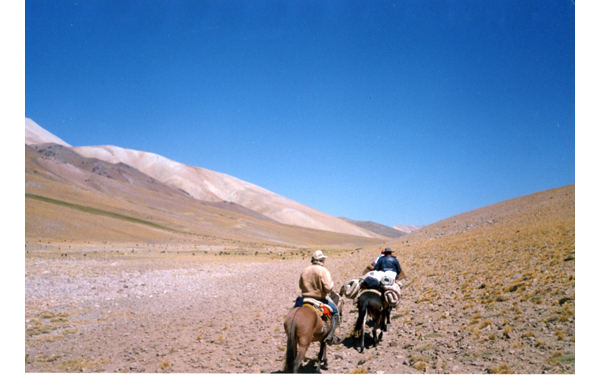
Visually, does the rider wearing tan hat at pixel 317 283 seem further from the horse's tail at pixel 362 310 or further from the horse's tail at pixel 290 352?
the horse's tail at pixel 362 310

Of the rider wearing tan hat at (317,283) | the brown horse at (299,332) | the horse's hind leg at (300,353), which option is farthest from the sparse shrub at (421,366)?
the horse's hind leg at (300,353)

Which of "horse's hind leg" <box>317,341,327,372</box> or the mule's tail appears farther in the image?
the mule's tail

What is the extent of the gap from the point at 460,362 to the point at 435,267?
1248cm

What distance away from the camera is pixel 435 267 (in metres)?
18.7

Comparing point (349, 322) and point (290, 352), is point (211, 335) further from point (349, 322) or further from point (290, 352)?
point (290, 352)

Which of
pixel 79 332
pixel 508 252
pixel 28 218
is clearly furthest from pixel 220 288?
pixel 28 218

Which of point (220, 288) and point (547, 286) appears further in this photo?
point (220, 288)

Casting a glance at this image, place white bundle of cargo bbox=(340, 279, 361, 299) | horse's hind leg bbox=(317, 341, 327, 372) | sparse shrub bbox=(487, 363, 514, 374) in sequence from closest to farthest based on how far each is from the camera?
sparse shrub bbox=(487, 363, 514, 374), horse's hind leg bbox=(317, 341, 327, 372), white bundle of cargo bbox=(340, 279, 361, 299)

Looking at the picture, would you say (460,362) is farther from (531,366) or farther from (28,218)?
(28,218)

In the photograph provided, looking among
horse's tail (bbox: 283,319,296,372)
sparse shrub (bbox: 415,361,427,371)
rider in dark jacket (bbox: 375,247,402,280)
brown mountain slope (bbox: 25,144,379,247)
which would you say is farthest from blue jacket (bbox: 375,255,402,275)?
brown mountain slope (bbox: 25,144,379,247)

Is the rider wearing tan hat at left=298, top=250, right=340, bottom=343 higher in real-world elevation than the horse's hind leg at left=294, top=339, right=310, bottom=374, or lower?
higher

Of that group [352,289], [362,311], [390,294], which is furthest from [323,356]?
[390,294]

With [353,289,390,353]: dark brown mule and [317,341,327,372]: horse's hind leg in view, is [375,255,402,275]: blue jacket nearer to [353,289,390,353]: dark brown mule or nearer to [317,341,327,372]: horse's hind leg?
[353,289,390,353]: dark brown mule

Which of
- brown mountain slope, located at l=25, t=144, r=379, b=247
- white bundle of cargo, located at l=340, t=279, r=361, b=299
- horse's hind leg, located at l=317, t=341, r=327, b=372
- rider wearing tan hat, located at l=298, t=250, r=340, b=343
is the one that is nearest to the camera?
rider wearing tan hat, located at l=298, t=250, r=340, b=343
